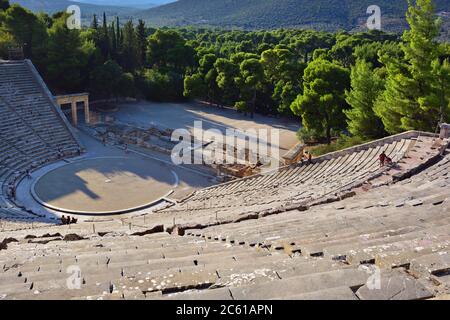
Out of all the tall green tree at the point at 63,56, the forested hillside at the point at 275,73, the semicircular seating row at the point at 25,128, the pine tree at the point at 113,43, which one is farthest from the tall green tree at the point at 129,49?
the semicircular seating row at the point at 25,128

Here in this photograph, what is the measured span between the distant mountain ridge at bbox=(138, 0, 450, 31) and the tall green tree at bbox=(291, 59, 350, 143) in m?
64.7

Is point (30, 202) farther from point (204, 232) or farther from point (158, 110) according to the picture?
point (158, 110)

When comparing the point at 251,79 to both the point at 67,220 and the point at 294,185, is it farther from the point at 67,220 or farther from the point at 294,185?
the point at 67,220

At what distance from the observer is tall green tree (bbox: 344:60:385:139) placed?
22.5 m

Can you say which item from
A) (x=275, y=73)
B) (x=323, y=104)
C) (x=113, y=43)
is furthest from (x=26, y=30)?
(x=323, y=104)

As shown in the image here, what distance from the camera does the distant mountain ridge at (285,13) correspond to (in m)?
97.0

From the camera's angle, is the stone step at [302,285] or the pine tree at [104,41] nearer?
the stone step at [302,285]

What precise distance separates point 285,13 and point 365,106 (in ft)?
343

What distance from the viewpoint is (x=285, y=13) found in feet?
393

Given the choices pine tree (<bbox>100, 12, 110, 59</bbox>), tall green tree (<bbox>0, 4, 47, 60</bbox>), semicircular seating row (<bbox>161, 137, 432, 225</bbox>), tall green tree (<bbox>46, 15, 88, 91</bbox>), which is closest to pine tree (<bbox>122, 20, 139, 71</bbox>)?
pine tree (<bbox>100, 12, 110, 59</bbox>)

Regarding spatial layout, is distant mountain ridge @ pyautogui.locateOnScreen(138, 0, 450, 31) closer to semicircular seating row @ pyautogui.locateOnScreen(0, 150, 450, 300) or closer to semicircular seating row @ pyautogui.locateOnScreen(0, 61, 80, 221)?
semicircular seating row @ pyautogui.locateOnScreen(0, 61, 80, 221)

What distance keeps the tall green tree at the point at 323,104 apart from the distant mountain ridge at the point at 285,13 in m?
64.7

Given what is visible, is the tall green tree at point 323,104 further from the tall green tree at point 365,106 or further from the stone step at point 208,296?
the stone step at point 208,296
